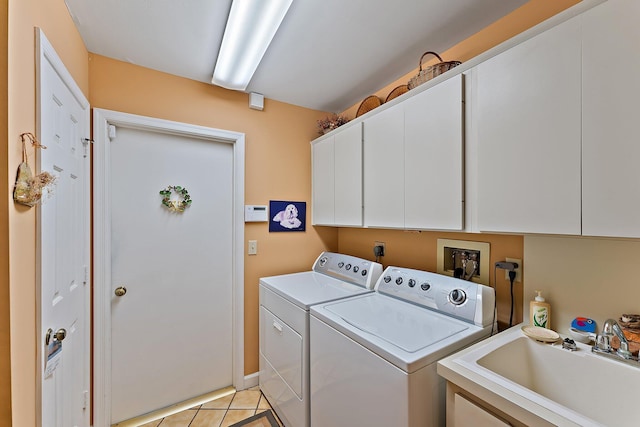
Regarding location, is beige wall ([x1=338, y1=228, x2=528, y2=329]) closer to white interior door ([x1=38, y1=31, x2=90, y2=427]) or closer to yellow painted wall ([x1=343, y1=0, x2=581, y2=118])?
yellow painted wall ([x1=343, y1=0, x2=581, y2=118])

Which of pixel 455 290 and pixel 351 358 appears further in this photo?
pixel 455 290

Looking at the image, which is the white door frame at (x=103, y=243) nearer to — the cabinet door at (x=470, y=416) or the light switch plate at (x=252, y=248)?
the light switch plate at (x=252, y=248)

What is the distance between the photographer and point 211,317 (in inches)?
83.9

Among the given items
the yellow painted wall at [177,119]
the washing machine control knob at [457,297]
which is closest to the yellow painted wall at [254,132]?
the yellow painted wall at [177,119]

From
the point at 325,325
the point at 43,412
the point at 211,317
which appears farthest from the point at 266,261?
the point at 43,412

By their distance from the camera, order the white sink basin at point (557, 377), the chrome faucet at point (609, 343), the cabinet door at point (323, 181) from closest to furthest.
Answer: the white sink basin at point (557, 377)
the chrome faucet at point (609, 343)
the cabinet door at point (323, 181)

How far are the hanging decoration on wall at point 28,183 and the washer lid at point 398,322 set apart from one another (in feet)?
4.33

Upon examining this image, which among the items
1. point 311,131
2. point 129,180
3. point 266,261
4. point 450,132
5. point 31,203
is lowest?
point 266,261

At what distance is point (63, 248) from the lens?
4.09 ft

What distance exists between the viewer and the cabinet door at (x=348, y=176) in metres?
1.90

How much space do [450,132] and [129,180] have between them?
207 centimetres

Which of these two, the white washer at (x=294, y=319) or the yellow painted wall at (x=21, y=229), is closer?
the yellow painted wall at (x=21, y=229)

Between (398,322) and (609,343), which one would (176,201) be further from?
(609,343)

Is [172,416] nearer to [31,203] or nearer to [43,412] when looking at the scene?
[43,412]
